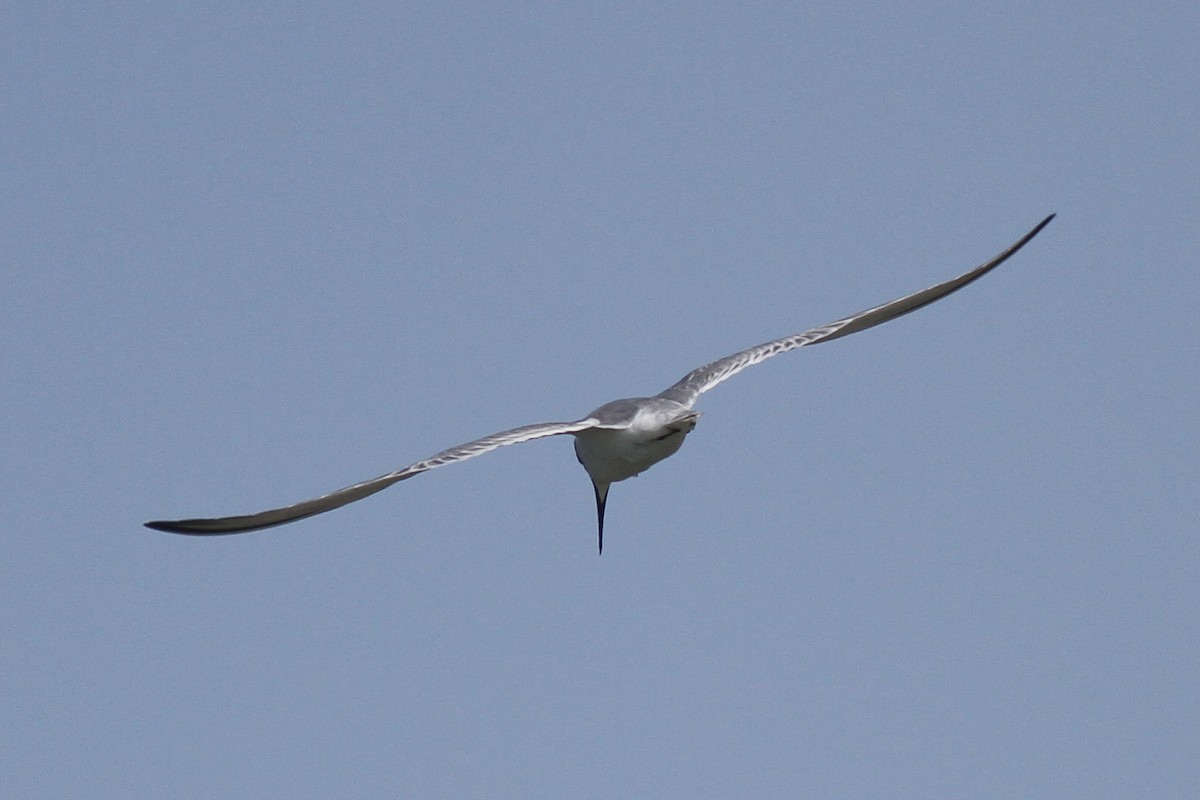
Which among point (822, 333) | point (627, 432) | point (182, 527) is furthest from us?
point (822, 333)

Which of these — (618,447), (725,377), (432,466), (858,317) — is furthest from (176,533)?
(858,317)

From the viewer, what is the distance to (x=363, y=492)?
16.2m

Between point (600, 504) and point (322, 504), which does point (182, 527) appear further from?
point (600, 504)

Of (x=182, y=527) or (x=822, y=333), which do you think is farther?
(x=822, y=333)

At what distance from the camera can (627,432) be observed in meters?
18.9

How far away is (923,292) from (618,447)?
4.58 m

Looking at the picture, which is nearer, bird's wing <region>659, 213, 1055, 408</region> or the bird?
the bird

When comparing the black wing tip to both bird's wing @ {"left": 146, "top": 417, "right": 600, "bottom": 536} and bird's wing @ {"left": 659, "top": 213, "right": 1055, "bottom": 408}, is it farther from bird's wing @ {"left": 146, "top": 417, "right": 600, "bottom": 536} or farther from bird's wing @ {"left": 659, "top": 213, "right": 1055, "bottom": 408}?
bird's wing @ {"left": 659, "top": 213, "right": 1055, "bottom": 408}

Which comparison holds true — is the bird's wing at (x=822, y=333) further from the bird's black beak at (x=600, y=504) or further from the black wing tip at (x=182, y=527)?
the black wing tip at (x=182, y=527)

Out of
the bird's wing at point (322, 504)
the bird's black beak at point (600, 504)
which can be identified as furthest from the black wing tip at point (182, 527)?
the bird's black beak at point (600, 504)

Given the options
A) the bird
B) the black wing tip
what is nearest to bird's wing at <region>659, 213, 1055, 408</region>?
the bird

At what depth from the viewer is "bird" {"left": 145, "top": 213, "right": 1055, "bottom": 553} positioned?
1605 cm

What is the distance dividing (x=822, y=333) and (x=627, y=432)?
3.56 m

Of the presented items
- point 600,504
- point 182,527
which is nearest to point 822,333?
point 600,504
